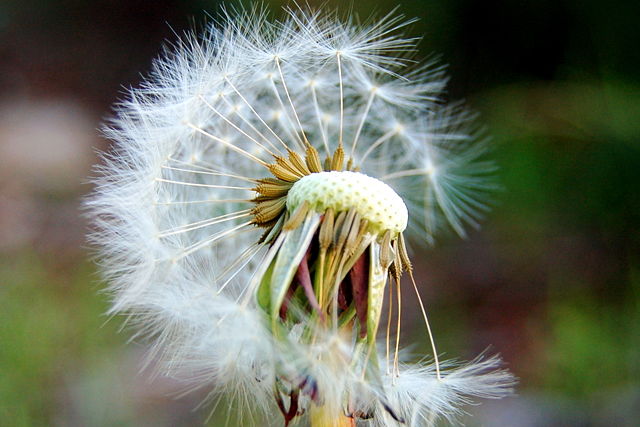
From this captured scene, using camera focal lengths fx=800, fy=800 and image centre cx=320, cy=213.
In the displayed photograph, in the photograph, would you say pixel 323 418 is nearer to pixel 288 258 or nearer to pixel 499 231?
pixel 288 258

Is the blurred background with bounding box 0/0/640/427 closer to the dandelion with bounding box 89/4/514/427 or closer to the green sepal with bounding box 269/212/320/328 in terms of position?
the dandelion with bounding box 89/4/514/427

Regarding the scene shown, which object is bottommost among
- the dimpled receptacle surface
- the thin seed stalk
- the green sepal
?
the thin seed stalk

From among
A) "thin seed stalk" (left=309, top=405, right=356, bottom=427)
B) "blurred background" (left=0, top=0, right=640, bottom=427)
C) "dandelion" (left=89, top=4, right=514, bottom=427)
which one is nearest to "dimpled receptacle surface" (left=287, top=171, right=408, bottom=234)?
"dandelion" (left=89, top=4, right=514, bottom=427)

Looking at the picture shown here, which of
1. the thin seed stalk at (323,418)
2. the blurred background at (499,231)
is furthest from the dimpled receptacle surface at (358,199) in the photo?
the blurred background at (499,231)

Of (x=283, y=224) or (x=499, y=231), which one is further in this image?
(x=499, y=231)

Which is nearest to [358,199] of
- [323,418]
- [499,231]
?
[323,418]

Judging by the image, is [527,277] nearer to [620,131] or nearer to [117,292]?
[620,131]

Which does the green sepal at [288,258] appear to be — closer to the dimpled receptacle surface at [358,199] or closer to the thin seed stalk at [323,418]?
the dimpled receptacle surface at [358,199]
